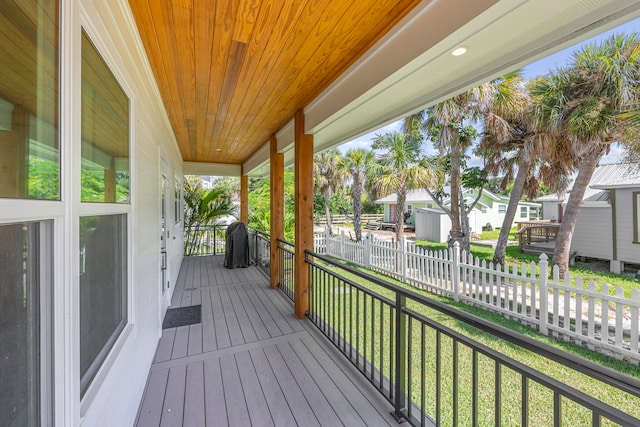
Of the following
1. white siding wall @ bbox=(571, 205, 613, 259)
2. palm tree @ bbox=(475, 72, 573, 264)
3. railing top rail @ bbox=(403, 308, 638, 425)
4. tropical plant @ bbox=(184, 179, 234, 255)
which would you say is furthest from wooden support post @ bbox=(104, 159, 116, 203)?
white siding wall @ bbox=(571, 205, 613, 259)

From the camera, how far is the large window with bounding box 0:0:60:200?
0.61m

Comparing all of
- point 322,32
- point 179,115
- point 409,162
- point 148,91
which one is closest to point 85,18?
point 322,32

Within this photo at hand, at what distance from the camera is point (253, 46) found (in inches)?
74.8

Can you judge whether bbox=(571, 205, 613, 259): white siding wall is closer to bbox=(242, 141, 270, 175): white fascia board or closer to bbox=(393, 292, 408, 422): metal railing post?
bbox=(393, 292, 408, 422): metal railing post

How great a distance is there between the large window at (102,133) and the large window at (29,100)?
0.86ft

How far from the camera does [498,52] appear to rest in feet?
4.96

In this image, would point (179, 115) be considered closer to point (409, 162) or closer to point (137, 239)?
point (137, 239)

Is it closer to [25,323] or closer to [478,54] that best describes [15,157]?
[25,323]

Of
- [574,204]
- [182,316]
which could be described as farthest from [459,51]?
[574,204]

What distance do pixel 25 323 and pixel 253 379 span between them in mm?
1766

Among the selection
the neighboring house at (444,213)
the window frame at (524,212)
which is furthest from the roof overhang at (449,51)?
the window frame at (524,212)

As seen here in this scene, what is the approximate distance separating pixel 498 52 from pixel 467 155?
8.43m

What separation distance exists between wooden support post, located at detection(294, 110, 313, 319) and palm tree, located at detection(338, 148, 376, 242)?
28.0 feet

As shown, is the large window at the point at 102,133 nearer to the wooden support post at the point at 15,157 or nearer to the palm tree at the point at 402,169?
the wooden support post at the point at 15,157
